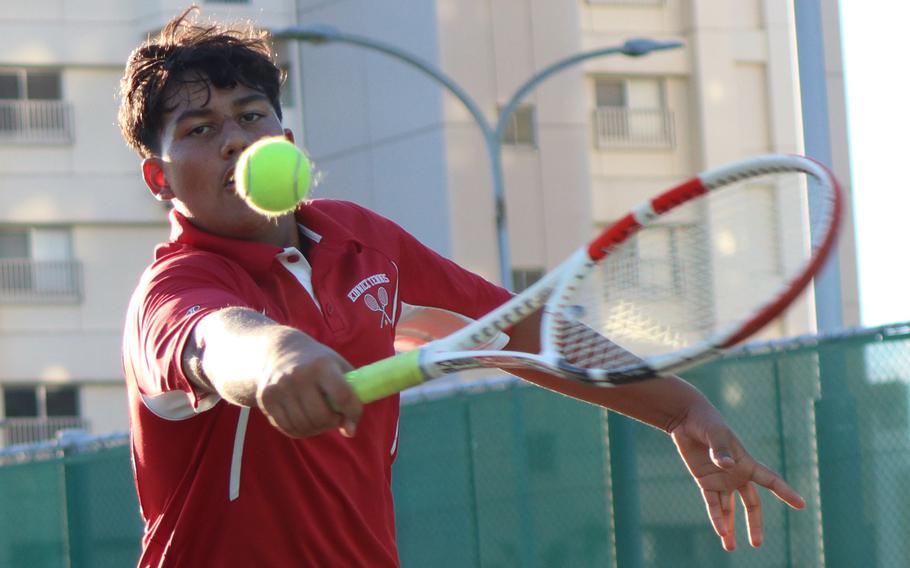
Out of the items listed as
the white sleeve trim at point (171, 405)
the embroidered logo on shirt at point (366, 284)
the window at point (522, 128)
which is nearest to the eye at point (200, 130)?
the embroidered logo on shirt at point (366, 284)

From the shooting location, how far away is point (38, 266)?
28797 millimetres

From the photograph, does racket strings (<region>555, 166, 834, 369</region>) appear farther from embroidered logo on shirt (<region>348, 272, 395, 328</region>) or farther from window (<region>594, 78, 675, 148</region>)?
window (<region>594, 78, 675, 148</region>)

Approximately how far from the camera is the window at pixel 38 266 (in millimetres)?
28844

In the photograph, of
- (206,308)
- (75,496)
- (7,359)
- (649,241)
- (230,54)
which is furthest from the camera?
(7,359)

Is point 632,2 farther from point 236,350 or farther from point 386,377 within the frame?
point 236,350

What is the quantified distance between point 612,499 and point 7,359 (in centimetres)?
2259

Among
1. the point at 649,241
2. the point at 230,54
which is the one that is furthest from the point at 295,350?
the point at 649,241

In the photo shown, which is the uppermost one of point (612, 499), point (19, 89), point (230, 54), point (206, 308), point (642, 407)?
point (19, 89)

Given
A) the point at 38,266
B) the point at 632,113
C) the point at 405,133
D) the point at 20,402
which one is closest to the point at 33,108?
the point at 38,266

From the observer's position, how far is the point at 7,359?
28.4 m

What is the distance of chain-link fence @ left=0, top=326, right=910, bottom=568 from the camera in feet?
22.1

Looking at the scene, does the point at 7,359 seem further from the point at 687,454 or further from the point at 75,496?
the point at 687,454

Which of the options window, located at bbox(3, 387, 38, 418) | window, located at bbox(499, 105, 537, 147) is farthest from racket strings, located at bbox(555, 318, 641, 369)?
window, located at bbox(3, 387, 38, 418)

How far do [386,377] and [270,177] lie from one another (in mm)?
656
